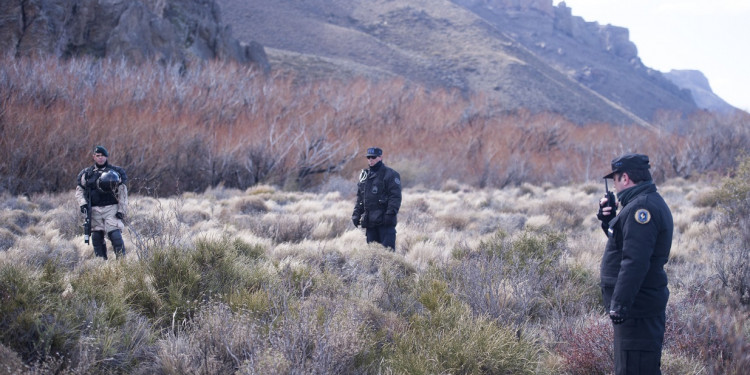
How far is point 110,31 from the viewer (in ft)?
132

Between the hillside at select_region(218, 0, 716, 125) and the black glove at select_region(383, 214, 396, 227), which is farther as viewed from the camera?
the hillside at select_region(218, 0, 716, 125)

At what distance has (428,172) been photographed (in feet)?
88.9

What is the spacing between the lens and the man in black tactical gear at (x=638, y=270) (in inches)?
139

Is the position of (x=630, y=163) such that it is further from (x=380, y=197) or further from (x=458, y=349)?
(x=380, y=197)

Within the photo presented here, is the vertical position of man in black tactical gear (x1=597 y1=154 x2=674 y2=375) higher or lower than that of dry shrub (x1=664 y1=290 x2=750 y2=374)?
higher

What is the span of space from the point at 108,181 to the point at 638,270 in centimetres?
626

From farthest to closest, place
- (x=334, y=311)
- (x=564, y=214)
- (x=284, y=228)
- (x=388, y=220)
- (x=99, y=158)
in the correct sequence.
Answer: (x=564, y=214)
(x=284, y=228)
(x=388, y=220)
(x=99, y=158)
(x=334, y=311)

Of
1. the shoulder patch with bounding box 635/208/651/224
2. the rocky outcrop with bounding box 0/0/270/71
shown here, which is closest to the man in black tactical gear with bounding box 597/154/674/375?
the shoulder patch with bounding box 635/208/651/224

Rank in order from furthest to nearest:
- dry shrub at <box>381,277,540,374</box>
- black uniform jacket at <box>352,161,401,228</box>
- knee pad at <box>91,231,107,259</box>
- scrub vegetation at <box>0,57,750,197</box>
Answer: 1. scrub vegetation at <box>0,57,750,197</box>
2. black uniform jacket at <box>352,161,401,228</box>
3. knee pad at <box>91,231,107,259</box>
4. dry shrub at <box>381,277,540,374</box>

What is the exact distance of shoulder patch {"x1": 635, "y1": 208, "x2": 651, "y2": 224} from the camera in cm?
354

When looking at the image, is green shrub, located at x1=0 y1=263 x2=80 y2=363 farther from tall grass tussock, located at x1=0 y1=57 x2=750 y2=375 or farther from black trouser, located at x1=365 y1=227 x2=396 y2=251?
black trouser, located at x1=365 y1=227 x2=396 y2=251

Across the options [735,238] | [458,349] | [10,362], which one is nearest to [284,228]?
[458,349]

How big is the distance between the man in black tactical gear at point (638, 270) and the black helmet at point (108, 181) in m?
6.03

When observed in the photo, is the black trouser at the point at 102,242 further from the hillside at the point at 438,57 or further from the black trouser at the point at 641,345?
the hillside at the point at 438,57
